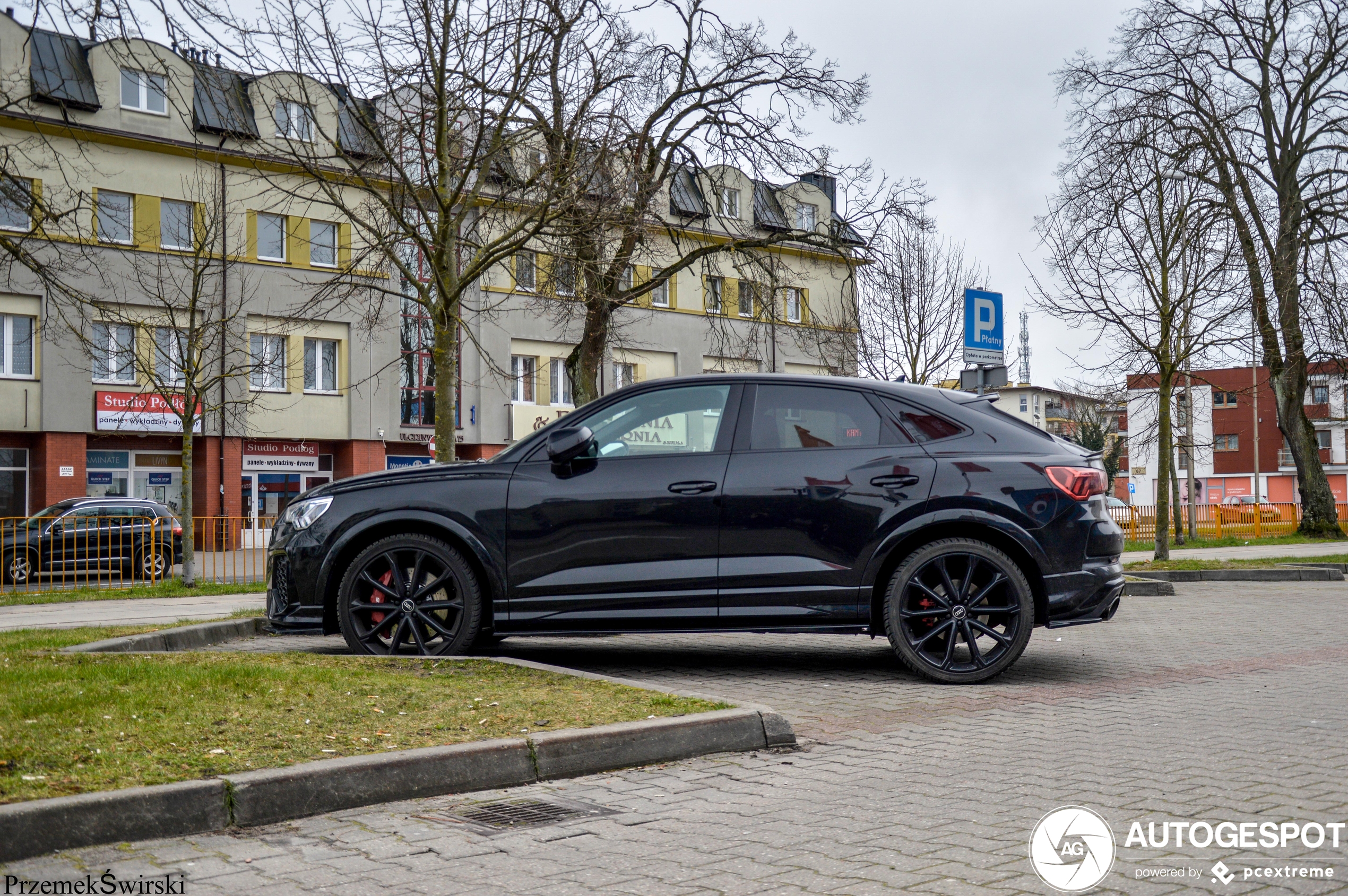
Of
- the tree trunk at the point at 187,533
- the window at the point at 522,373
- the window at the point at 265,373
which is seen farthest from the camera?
the window at the point at 522,373

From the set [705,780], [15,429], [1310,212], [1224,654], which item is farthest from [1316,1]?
[15,429]

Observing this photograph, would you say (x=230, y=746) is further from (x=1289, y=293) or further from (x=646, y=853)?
(x=1289, y=293)

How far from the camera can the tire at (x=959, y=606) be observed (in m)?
7.06

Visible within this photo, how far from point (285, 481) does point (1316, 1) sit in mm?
29959

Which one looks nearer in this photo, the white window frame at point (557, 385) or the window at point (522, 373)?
the window at point (522, 373)

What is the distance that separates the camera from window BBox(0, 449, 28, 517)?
102 feet

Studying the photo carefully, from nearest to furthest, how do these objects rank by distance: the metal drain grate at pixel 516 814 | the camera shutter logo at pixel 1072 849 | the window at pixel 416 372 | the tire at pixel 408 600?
the camera shutter logo at pixel 1072 849 → the metal drain grate at pixel 516 814 → the tire at pixel 408 600 → the window at pixel 416 372

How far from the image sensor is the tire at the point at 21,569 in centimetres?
1811

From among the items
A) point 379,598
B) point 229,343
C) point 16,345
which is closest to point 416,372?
point 229,343

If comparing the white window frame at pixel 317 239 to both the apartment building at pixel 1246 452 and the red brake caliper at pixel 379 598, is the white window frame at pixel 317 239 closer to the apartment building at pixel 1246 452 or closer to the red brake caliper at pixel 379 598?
the red brake caliper at pixel 379 598

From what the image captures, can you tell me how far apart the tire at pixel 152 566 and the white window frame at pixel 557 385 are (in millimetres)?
21798

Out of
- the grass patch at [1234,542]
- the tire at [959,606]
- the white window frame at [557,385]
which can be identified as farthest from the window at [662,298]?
the tire at [959,606]

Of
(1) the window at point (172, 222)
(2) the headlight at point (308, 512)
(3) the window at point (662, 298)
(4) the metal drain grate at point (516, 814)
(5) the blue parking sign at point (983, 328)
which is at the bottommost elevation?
(4) the metal drain grate at point (516, 814)

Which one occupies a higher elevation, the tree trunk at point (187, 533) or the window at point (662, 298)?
the window at point (662, 298)
